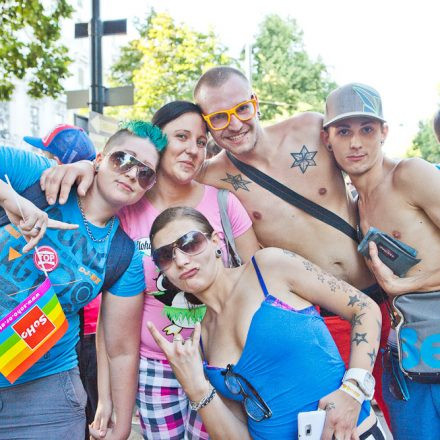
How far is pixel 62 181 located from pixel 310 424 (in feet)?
4.84

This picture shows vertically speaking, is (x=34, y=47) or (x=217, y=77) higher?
(x=34, y=47)

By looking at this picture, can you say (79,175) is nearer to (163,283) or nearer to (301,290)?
(163,283)

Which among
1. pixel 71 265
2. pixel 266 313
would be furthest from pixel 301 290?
pixel 71 265

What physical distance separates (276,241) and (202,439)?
1231mm

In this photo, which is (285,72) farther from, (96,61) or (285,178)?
(285,178)

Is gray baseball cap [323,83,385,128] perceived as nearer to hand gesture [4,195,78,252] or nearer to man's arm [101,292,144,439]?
man's arm [101,292,144,439]

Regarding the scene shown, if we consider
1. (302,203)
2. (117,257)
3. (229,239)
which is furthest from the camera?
(302,203)

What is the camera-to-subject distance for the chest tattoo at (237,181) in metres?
3.24

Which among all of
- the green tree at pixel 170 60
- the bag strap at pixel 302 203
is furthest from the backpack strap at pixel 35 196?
the green tree at pixel 170 60

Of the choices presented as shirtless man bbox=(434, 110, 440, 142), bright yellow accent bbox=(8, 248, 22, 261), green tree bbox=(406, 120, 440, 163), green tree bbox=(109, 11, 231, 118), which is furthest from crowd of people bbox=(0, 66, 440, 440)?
green tree bbox=(406, 120, 440, 163)

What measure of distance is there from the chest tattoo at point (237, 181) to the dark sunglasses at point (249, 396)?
133 centimetres

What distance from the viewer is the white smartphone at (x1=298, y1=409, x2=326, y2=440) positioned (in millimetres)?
2072

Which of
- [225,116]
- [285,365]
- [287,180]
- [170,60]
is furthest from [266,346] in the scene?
[170,60]

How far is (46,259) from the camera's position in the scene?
2229 mm
